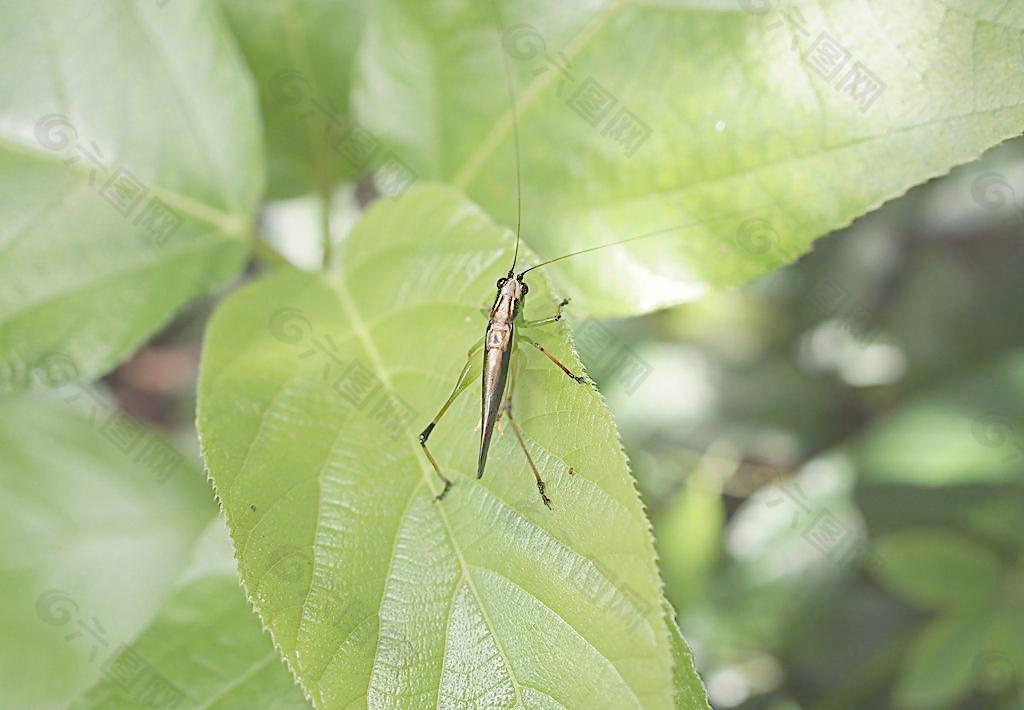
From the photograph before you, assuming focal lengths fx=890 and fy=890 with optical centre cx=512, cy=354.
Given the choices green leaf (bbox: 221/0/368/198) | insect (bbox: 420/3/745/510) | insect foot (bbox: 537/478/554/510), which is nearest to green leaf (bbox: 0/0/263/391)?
green leaf (bbox: 221/0/368/198)

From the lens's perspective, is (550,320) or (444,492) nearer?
(444,492)

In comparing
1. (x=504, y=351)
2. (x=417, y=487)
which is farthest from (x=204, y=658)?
(x=504, y=351)

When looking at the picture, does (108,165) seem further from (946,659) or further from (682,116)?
(946,659)

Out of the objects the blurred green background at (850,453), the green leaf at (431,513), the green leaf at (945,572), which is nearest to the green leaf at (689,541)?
the blurred green background at (850,453)

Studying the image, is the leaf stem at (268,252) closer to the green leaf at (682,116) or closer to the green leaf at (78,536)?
the green leaf at (682,116)

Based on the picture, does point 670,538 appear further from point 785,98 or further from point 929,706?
point 785,98

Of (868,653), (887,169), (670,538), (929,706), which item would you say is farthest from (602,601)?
(868,653)

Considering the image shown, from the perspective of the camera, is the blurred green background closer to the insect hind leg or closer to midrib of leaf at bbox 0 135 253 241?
midrib of leaf at bbox 0 135 253 241
